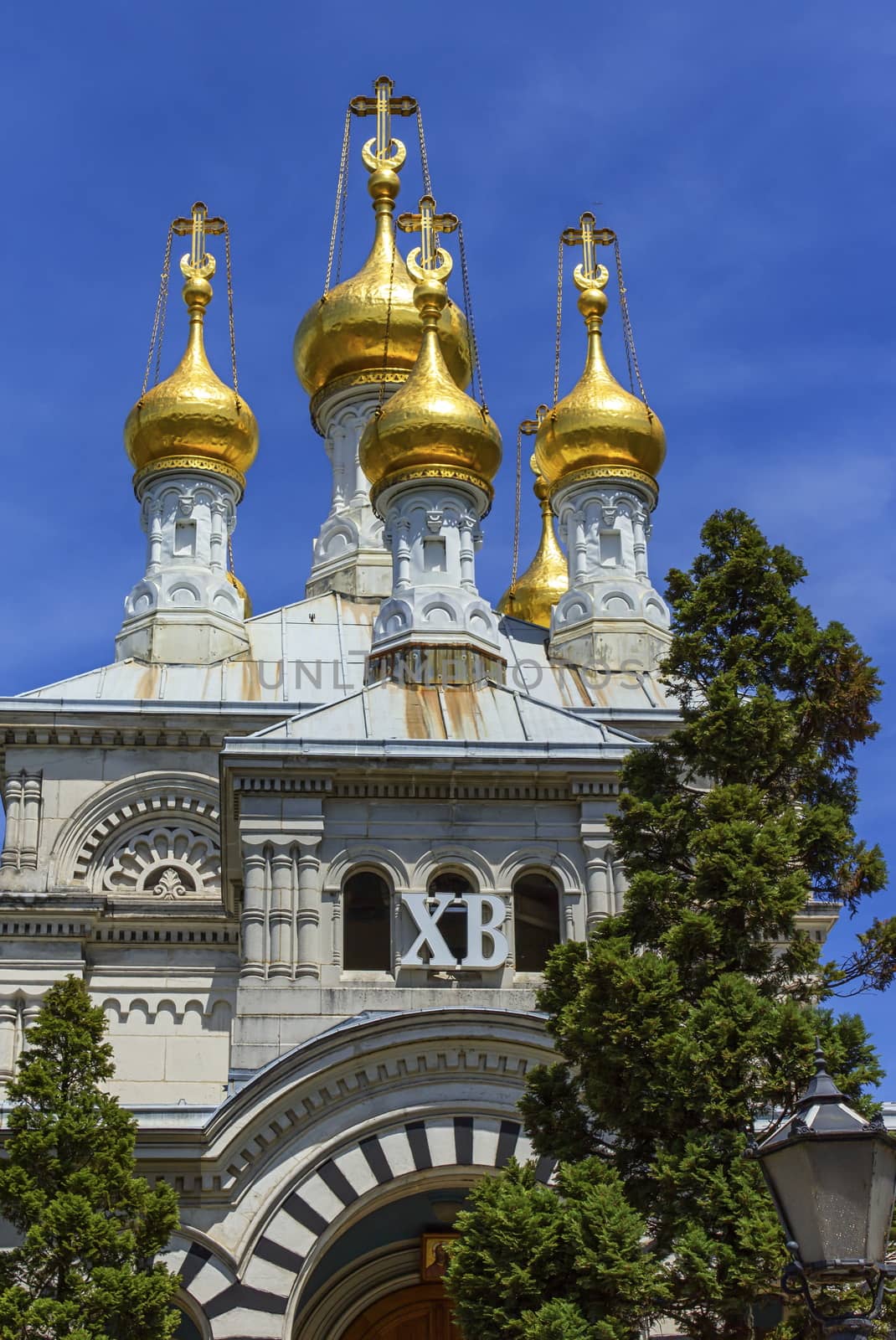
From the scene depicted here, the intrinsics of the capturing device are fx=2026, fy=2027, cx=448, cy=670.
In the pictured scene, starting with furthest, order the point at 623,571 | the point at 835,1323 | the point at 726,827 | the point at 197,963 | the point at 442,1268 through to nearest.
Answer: the point at 623,571, the point at 197,963, the point at 442,1268, the point at 726,827, the point at 835,1323

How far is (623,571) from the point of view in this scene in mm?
32969

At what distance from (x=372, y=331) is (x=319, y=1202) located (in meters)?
21.6

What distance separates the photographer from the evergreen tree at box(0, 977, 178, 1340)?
609 inches

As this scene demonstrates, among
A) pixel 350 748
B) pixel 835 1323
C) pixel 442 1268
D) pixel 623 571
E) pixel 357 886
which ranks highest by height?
pixel 623 571

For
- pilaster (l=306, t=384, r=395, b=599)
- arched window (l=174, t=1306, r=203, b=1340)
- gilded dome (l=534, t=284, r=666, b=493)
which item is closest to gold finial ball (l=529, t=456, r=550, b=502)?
pilaster (l=306, t=384, r=395, b=599)

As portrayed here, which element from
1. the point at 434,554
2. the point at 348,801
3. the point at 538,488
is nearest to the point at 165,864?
the point at 434,554

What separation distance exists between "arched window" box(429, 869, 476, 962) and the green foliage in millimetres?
5947

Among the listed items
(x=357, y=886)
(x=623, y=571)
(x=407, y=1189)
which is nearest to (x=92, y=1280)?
(x=407, y=1189)

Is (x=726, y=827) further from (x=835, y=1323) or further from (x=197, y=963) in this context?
(x=197, y=963)

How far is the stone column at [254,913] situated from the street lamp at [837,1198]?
1252cm

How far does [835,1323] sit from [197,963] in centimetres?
2010

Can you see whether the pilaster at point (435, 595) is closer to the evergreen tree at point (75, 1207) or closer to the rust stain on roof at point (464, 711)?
the rust stain on roof at point (464, 711)

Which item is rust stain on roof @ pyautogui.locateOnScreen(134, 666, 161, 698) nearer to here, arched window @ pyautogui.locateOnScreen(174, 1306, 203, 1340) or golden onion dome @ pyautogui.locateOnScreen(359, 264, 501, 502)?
golden onion dome @ pyautogui.locateOnScreen(359, 264, 501, 502)

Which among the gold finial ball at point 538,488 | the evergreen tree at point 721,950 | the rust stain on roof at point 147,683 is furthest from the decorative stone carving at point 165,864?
the gold finial ball at point 538,488
